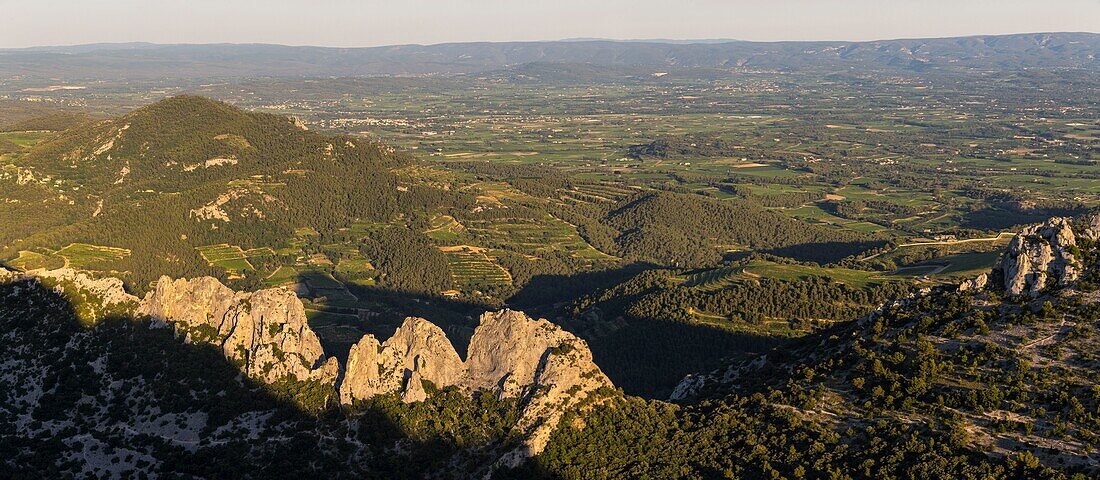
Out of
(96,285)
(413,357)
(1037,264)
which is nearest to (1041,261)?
(1037,264)

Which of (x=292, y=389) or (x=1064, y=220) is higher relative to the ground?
(x=1064, y=220)

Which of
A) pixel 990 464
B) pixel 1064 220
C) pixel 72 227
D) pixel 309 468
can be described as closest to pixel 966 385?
pixel 990 464

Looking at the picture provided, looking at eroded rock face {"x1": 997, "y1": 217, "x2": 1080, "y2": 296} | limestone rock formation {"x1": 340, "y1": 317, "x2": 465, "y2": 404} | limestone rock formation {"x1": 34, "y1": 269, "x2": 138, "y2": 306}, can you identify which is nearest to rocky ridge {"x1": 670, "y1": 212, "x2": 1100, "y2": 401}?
eroded rock face {"x1": 997, "y1": 217, "x2": 1080, "y2": 296}

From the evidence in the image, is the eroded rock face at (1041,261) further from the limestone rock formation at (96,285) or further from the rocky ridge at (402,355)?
the limestone rock formation at (96,285)

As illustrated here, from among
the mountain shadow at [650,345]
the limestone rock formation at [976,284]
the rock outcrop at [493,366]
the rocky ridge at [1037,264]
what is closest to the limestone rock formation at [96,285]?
the rock outcrop at [493,366]

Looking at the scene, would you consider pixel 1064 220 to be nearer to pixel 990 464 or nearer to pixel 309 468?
pixel 990 464

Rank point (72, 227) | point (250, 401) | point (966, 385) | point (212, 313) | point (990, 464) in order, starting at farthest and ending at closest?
A: point (72, 227)
point (212, 313)
point (250, 401)
point (966, 385)
point (990, 464)

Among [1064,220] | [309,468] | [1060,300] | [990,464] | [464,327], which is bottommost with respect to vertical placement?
[464,327]

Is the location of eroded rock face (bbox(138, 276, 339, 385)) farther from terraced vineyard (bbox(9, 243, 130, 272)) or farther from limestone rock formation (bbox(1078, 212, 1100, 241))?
terraced vineyard (bbox(9, 243, 130, 272))

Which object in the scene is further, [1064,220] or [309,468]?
[1064,220]
